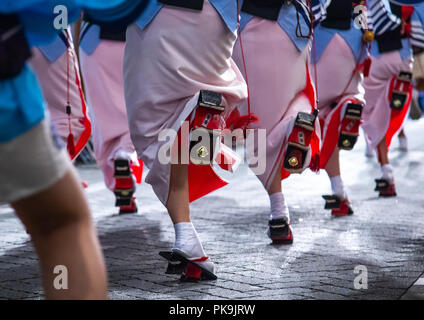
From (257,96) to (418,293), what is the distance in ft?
5.64

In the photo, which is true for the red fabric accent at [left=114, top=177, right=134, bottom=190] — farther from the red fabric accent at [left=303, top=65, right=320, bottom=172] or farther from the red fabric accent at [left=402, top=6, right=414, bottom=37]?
the red fabric accent at [left=402, top=6, right=414, bottom=37]

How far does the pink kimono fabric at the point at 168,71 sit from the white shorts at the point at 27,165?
1672 millimetres

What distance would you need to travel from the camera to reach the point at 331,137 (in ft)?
17.7

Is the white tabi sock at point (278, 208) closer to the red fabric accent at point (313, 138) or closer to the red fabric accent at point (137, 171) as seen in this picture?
the red fabric accent at point (313, 138)

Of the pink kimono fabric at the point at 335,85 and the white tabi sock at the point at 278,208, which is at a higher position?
the pink kimono fabric at the point at 335,85

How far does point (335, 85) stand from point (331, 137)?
0.36m

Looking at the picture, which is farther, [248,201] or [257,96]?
[248,201]

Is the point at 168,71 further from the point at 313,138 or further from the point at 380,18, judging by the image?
the point at 380,18

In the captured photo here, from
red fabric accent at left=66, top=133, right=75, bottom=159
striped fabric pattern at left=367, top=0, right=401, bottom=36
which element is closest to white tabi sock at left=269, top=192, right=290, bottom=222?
red fabric accent at left=66, top=133, right=75, bottom=159

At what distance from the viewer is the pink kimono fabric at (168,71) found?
332 centimetres

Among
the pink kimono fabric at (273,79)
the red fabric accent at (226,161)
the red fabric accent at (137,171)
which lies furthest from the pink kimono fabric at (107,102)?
the red fabric accent at (226,161)
